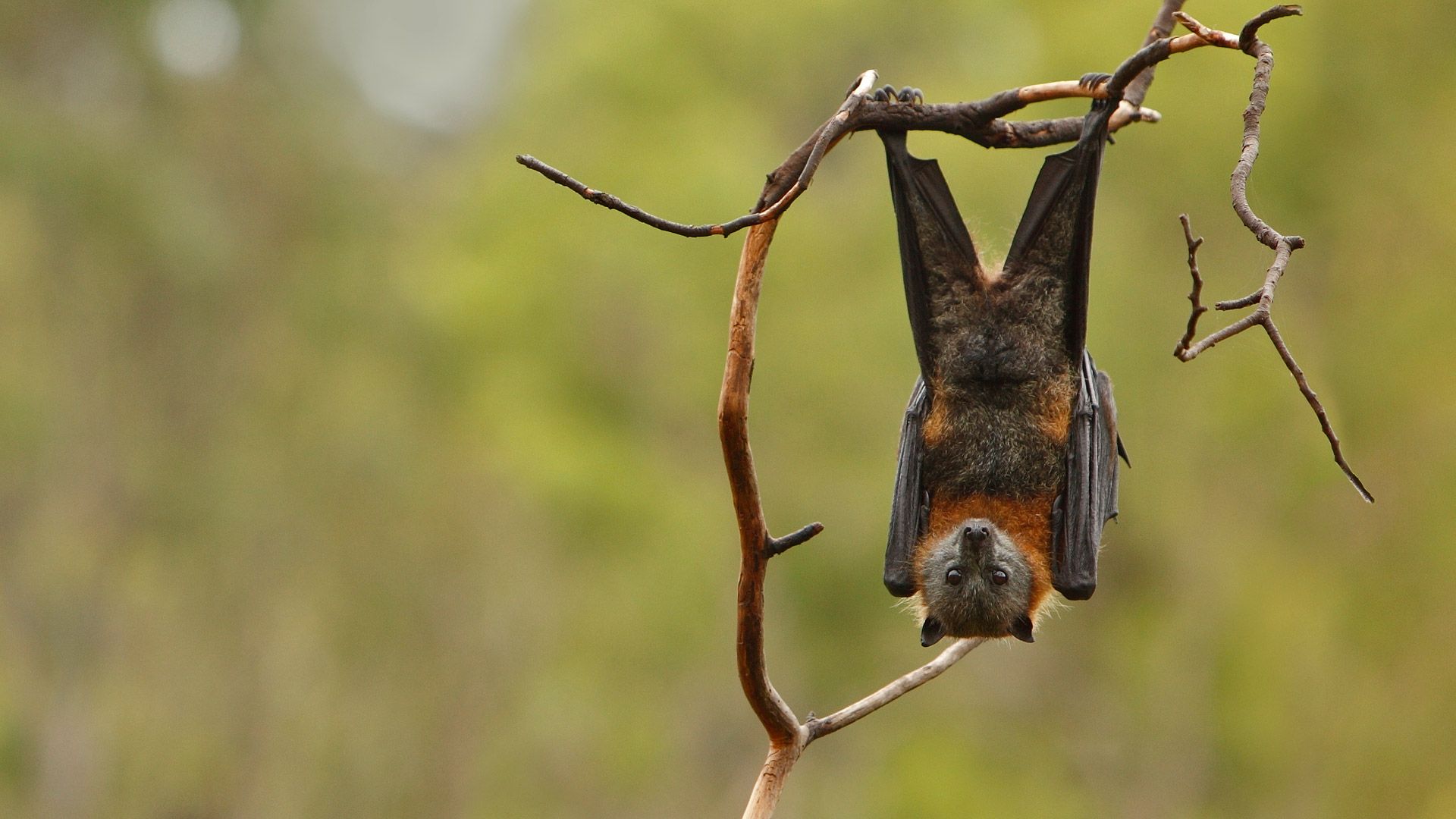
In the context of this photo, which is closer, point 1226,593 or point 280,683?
point 1226,593

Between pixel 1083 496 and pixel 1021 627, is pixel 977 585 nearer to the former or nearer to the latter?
pixel 1021 627

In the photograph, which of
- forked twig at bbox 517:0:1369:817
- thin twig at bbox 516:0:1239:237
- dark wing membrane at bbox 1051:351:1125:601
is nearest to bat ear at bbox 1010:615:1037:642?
dark wing membrane at bbox 1051:351:1125:601

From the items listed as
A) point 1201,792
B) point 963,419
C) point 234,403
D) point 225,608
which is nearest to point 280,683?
point 225,608

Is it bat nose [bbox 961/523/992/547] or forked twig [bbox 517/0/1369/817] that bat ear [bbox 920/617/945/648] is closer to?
bat nose [bbox 961/523/992/547]

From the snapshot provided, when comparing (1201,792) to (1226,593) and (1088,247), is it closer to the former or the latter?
(1226,593)

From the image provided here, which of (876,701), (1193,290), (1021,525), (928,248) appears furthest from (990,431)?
(1193,290)

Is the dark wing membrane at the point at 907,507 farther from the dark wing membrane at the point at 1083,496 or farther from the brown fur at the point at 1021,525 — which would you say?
the dark wing membrane at the point at 1083,496
